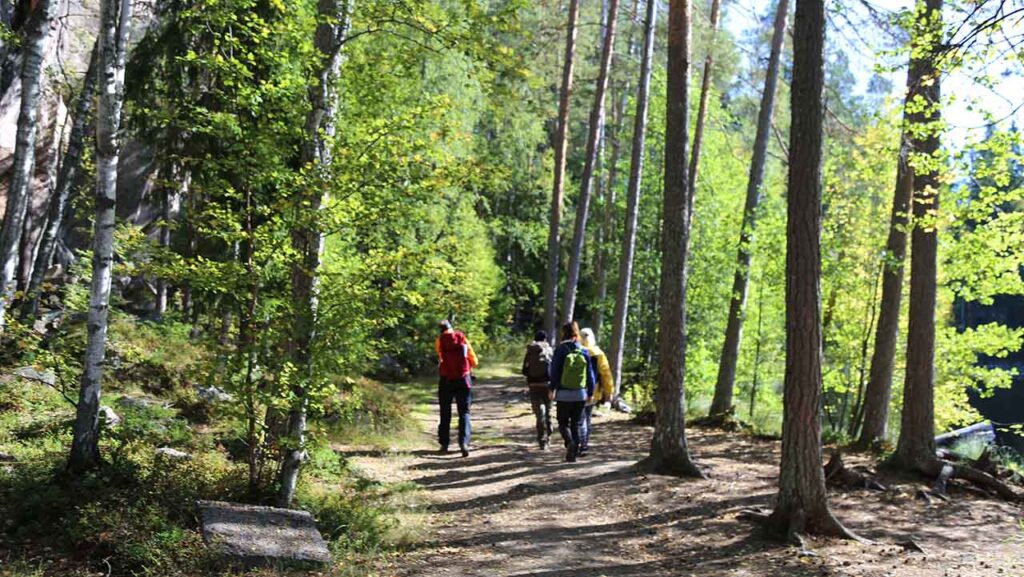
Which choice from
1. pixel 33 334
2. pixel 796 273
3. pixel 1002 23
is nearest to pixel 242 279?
pixel 33 334

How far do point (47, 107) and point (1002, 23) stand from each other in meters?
21.0

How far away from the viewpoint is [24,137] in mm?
8625

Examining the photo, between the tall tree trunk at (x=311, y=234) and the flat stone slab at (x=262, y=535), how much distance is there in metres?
0.68

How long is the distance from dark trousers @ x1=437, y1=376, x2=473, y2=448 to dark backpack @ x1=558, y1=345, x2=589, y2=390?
1.42m

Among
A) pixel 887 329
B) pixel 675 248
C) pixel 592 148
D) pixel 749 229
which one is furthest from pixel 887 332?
pixel 592 148

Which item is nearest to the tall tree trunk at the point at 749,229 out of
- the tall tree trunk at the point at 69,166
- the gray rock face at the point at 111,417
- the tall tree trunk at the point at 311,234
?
the tall tree trunk at the point at 311,234

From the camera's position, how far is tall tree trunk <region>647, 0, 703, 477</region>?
956cm

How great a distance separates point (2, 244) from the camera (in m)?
8.37

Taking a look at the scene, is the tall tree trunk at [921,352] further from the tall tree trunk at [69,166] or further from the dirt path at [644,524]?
the tall tree trunk at [69,166]

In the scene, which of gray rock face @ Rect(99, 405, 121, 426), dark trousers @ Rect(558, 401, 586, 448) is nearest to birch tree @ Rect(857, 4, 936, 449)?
dark trousers @ Rect(558, 401, 586, 448)

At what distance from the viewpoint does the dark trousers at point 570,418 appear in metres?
10.2

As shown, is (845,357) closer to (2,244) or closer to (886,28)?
(886,28)

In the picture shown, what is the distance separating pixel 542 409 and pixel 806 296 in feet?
17.7

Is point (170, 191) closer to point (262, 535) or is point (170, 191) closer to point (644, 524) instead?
point (262, 535)
